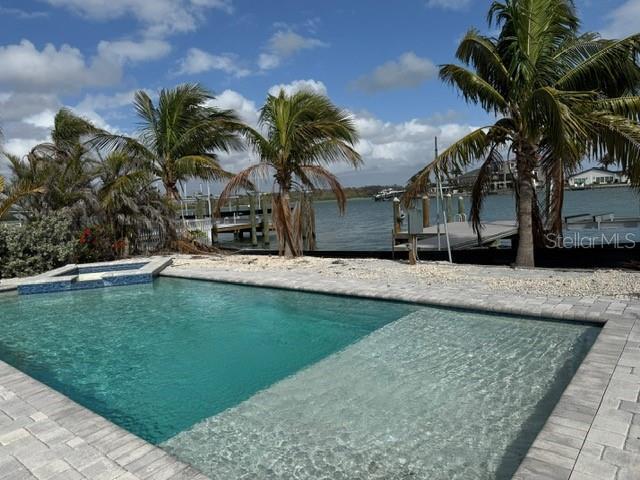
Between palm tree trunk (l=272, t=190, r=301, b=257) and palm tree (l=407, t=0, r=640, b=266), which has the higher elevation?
palm tree (l=407, t=0, r=640, b=266)

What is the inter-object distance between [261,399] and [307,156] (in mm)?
8471

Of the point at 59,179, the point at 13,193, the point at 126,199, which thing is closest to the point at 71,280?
the point at 13,193

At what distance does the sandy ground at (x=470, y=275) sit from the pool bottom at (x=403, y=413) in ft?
5.79

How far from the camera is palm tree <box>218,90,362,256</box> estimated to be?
1137 centimetres

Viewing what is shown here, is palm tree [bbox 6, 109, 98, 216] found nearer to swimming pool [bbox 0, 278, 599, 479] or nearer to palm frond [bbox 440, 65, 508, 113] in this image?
swimming pool [bbox 0, 278, 599, 479]

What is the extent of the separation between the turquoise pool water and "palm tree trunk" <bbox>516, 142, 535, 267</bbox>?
3.90 meters

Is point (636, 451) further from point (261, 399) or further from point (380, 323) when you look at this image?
point (380, 323)

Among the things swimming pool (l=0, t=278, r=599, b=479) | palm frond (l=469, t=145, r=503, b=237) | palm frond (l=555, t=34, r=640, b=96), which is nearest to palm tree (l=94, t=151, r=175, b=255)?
swimming pool (l=0, t=278, r=599, b=479)

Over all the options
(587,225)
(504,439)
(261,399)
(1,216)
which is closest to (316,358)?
(261,399)

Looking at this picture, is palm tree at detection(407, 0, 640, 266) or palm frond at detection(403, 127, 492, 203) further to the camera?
palm frond at detection(403, 127, 492, 203)

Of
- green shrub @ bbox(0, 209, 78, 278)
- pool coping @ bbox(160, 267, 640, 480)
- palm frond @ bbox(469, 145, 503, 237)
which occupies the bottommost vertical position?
pool coping @ bbox(160, 267, 640, 480)

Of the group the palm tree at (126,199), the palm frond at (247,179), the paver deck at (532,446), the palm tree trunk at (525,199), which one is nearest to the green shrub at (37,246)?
the palm tree at (126,199)

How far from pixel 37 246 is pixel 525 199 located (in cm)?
1123

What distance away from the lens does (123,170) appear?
1341 centimetres
